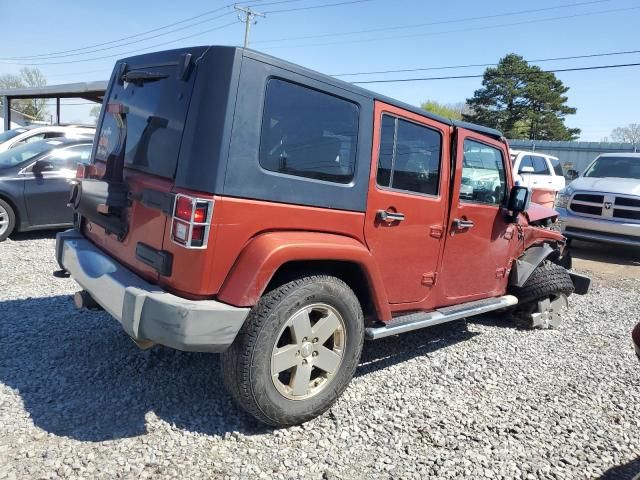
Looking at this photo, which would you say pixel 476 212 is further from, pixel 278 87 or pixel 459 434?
pixel 278 87

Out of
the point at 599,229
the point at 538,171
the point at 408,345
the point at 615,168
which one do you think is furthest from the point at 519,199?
the point at 538,171

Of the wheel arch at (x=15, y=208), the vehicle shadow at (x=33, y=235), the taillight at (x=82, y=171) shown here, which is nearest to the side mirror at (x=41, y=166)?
the wheel arch at (x=15, y=208)

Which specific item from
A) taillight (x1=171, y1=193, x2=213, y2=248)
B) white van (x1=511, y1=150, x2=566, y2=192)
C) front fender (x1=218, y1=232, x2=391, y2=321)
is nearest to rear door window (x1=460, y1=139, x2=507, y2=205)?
front fender (x1=218, y1=232, x2=391, y2=321)

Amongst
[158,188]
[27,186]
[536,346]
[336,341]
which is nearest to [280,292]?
[336,341]

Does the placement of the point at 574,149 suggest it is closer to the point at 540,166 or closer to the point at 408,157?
the point at 540,166

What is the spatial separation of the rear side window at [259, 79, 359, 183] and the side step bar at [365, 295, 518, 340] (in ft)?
3.49

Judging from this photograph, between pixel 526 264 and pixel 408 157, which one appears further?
pixel 526 264

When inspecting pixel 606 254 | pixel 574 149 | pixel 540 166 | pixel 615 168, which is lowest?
pixel 606 254

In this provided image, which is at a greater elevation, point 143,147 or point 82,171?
point 143,147

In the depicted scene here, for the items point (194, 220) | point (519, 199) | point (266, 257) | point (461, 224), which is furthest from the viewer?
point (519, 199)

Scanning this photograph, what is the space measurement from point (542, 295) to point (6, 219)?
23.5 feet

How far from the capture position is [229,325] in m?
2.54

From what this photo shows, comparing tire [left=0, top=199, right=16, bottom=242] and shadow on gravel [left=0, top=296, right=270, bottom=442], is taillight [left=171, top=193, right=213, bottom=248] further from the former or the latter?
tire [left=0, top=199, right=16, bottom=242]

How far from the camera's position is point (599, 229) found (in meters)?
9.19
